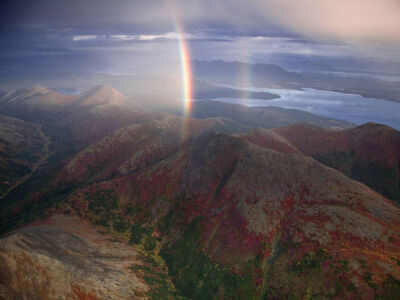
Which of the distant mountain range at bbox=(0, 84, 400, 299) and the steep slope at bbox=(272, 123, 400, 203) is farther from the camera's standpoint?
the steep slope at bbox=(272, 123, 400, 203)

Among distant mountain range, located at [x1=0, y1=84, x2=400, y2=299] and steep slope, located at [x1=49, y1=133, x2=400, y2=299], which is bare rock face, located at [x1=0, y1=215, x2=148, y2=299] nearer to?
distant mountain range, located at [x1=0, y1=84, x2=400, y2=299]

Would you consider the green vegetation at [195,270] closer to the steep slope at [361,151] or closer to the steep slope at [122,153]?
the steep slope at [122,153]

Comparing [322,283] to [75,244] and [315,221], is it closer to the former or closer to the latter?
[315,221]

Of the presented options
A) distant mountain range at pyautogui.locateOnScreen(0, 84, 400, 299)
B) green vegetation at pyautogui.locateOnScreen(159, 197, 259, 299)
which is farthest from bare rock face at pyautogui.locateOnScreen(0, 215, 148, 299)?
green vegetation at pyautogui.locateOnScreen(159, 197, 259, 299)

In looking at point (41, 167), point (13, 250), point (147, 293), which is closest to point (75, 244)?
point (13, 250)

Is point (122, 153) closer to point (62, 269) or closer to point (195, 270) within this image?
point (195, 270)

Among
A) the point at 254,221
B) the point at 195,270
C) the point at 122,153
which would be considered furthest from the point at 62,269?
the point at 122,153

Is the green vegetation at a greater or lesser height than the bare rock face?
lesser
